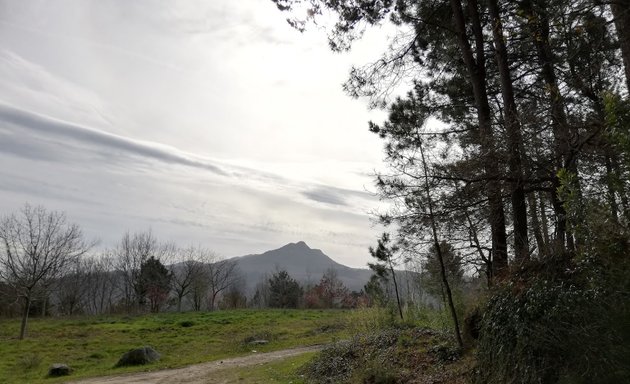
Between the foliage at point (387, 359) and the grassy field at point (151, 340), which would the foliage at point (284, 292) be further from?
the foliage at point (387, 359)

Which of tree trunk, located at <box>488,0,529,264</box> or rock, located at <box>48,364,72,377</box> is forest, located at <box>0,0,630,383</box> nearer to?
tree trunk, located at <box>488,0,529,264</box>

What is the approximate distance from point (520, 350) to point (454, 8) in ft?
23.7

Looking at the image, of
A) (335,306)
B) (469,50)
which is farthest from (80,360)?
(335,306)

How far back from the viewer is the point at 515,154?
20.2 ft

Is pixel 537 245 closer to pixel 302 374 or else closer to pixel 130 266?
pixel 302 374

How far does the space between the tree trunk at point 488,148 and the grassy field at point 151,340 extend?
22.6 feet

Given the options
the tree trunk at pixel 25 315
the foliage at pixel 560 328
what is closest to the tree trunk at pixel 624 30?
the foliage at pixel 560 328

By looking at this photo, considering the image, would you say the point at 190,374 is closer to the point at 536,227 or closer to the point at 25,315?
the point at 536,227

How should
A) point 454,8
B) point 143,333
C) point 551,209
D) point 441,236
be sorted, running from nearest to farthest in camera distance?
1. point 551,209
2. point 441,236
3. point 454,8
4. point 143,333

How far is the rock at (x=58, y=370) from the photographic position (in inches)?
580

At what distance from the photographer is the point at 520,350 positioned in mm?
4547

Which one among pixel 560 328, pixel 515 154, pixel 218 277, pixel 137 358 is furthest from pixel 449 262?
pixel 218 277

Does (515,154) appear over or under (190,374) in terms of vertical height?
over

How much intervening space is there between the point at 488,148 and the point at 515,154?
380 millimetres
